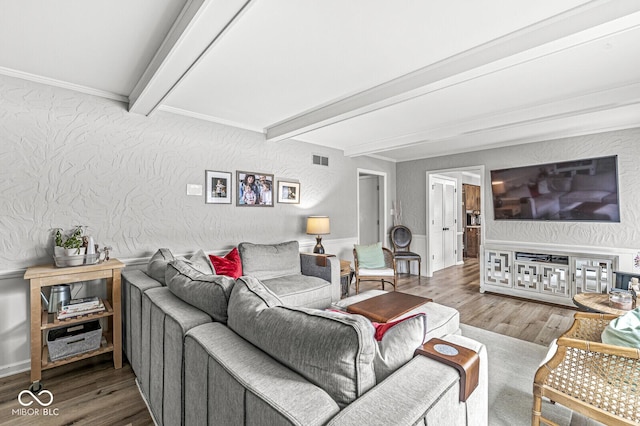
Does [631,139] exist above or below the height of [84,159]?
above

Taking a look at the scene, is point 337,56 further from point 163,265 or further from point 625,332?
point 625,332

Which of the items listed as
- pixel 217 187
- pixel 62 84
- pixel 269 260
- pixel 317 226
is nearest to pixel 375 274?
pixel 317 226

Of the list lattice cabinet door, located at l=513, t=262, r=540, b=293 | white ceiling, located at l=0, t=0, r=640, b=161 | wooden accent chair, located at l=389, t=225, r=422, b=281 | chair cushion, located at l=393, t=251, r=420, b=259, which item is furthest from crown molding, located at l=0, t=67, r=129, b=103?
lattice cabinet door, located at l=513, t=262, r=540, b=293

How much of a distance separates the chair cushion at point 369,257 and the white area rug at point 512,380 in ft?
5.39

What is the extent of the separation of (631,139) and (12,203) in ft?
21.2

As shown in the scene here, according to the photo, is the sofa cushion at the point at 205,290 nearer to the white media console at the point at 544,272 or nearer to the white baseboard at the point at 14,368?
the white baseboard at the point at 14,368

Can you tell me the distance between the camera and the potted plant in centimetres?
224

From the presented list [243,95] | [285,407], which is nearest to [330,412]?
[285,407]

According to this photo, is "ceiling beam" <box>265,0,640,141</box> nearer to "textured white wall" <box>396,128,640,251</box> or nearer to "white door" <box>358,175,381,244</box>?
"textured white wall" <box>396,128,640,251</box>

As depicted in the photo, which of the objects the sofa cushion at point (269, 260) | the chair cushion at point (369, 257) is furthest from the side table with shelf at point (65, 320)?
the chair cushion at point (369, 257)

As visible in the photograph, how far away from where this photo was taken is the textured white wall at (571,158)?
11.6 feet

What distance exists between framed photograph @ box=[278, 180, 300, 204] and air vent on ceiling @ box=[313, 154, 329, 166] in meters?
0.54

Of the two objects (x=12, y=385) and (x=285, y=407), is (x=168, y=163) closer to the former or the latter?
(x=12, y=385)

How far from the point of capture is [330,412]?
79 centimetres
